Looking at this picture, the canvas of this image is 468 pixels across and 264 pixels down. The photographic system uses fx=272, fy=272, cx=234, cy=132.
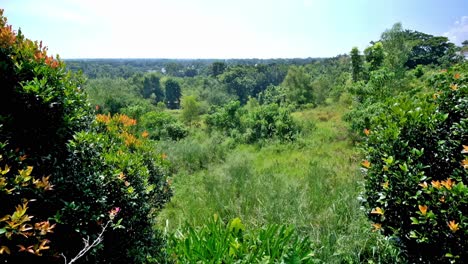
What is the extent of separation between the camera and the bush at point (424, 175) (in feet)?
6.31

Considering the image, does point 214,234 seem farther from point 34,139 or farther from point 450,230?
point 450,230

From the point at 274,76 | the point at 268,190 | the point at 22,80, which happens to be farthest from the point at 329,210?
→ the point at 274,76

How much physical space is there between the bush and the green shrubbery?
227 cm

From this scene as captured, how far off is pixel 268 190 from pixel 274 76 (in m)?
70.2

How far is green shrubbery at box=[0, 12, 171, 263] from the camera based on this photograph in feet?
5.43

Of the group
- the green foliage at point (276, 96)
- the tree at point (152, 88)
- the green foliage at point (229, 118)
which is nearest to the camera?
the green foliage at point (229, 118)

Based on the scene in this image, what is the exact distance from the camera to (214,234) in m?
2.18

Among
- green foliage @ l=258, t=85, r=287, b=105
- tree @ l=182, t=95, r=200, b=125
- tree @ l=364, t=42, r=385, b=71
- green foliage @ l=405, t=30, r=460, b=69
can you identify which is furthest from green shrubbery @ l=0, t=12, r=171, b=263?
green foliage @ l=405, t=30, r=460, b=69

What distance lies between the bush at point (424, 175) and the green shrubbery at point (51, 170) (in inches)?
89.3

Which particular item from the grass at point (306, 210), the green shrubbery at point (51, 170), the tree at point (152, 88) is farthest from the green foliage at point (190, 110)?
the tree at point (152, 88)

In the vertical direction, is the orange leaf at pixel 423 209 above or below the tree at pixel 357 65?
below

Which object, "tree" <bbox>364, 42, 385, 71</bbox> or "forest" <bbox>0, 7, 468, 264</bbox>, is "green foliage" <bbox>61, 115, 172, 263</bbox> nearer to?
"forest" <bbox>0, 7, 468, 264</bbox>

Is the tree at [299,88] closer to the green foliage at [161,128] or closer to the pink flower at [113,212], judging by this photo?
the green foliage at [161,128]

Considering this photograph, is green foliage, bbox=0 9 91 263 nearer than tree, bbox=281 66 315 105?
Yes
